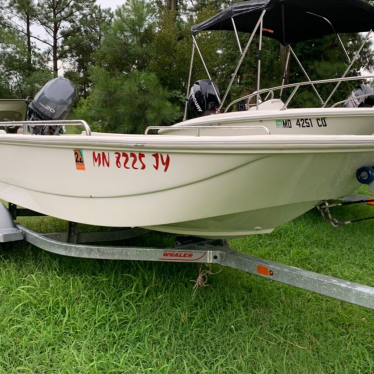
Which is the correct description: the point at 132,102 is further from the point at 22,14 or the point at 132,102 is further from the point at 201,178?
the point at 22,14

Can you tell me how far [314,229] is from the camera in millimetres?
4125

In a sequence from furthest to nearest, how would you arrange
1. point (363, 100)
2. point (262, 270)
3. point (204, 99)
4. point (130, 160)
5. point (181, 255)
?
point (204, 99), point (363, 100), point (181, 255), point (262, 270), point (130, 160)

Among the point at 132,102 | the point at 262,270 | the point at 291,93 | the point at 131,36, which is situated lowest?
the point at 262,270

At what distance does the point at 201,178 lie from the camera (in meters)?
1.90

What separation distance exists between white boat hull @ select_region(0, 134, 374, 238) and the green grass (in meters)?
0.55

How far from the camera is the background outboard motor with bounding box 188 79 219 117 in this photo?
503 centimetres

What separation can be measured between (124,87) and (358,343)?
5.24 metres

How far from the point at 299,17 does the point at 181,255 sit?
408cm

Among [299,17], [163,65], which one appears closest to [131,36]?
[163,65]

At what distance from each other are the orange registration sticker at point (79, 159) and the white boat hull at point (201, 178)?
0.03 m

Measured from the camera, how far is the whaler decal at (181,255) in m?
2.34

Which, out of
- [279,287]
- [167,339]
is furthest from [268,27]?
[167,339]

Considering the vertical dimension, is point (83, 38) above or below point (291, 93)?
above

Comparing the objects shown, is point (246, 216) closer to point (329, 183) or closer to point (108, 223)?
point (329, 183)
